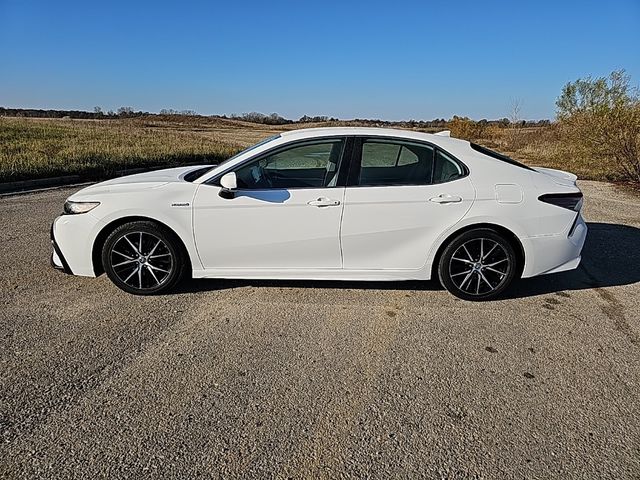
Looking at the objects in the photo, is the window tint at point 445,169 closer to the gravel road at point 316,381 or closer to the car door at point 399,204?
the car door at point 399,204

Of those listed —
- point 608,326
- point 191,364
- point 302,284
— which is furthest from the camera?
point 302,284

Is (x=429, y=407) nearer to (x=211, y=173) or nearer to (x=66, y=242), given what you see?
(x=211, y=173)

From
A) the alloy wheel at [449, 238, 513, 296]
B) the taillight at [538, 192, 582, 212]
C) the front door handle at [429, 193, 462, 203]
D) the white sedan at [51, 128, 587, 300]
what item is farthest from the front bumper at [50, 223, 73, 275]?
the taillight at [538, 192, 582, 212]

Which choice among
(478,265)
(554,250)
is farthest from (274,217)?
(554,250)

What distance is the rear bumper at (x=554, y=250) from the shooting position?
12.8 ft

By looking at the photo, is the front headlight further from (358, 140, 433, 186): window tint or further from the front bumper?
(358, 140, 433, 186): window tint

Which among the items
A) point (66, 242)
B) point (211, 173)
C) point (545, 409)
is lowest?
point (545, 409)

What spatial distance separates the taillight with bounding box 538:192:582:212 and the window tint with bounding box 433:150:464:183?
764mm

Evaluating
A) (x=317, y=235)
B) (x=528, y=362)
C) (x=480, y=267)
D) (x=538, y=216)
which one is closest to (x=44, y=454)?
(x=317, y=235)

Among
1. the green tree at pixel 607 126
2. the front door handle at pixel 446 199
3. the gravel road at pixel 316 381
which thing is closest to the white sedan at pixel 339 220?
the front door handle at pixel 446 199

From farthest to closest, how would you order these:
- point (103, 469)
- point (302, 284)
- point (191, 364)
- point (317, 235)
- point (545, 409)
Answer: point (302, 284)
point (317, 235)
point (191, 364)
point (545, 409)
point (103, 469)

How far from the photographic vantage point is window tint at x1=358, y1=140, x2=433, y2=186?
3883mm

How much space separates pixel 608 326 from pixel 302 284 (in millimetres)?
2700

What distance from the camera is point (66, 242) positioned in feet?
12.9
